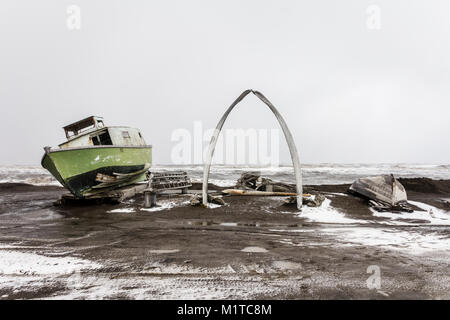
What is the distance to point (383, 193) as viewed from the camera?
1035 centimetres

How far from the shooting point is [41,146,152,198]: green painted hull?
1040 cm

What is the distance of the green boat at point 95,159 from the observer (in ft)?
34.4

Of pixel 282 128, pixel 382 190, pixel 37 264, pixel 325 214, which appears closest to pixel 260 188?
pixel 325 214

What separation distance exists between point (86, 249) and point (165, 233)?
1876 mm

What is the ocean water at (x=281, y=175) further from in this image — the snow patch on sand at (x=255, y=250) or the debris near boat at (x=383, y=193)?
the snow patch on sand at (x=255, y=250)

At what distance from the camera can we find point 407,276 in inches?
148

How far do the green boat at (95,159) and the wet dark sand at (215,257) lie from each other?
234cm

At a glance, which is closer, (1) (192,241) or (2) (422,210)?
(1) (192,241)

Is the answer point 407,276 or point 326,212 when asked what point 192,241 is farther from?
point 326,212

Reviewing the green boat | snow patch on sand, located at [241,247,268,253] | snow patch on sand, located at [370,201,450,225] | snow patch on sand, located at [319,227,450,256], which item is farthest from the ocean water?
snow patch on sand, located at [241,247,268,253]

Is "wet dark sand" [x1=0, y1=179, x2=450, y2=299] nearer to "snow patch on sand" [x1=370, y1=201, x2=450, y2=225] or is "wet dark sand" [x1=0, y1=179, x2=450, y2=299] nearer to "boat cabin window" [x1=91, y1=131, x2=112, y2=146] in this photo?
"snow patch on sand" [x1=370, y1=201, x2=450, y2=225]

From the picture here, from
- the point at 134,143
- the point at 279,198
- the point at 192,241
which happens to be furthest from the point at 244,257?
the point at 134,143

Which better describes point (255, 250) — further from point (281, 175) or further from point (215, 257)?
point (281, 175)

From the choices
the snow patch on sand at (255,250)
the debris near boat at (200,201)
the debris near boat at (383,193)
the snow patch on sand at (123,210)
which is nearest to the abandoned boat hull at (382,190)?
the debris near boat at (383,193)
